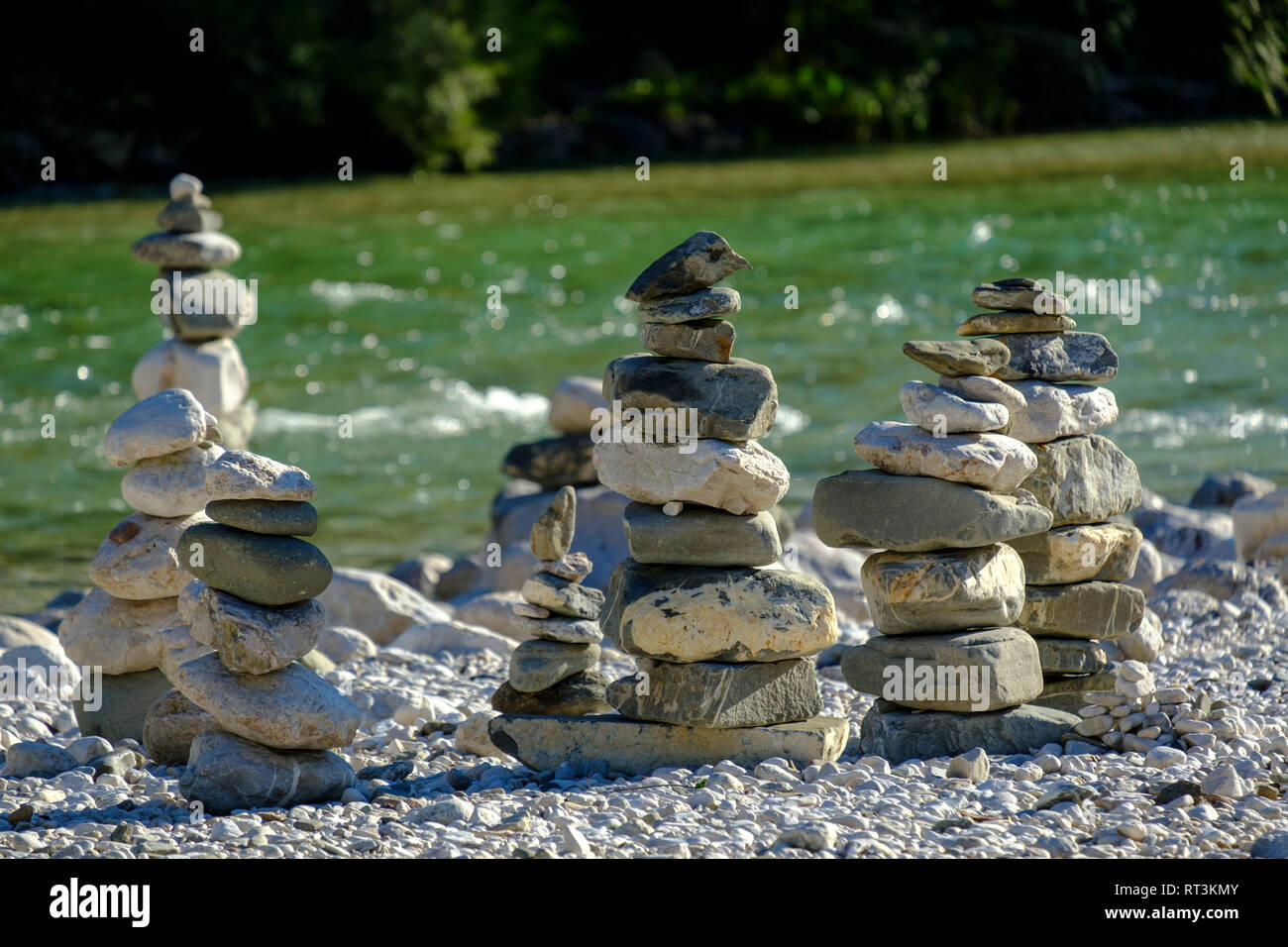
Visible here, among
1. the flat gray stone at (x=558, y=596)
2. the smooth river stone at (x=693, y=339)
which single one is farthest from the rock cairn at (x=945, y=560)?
the flat gray stone at (x=558, y=596)

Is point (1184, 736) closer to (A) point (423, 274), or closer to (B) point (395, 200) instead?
(A) point (423, 274)

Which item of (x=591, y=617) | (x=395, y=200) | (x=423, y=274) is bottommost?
(x=591, y=617)

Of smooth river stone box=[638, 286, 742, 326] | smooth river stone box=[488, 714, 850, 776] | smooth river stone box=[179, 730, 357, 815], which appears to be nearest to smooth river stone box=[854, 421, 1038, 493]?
smooth river stone box=[638, 286, 742, 326]

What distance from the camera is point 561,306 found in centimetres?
2228

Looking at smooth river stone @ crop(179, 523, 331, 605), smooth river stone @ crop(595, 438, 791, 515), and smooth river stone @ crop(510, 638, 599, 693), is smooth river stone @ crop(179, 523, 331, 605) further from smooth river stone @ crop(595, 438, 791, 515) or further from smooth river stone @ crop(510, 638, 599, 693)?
smooth river stone @ crop(595, 438, 791, 515)

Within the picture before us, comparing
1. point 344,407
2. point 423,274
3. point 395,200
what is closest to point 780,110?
point 395,200

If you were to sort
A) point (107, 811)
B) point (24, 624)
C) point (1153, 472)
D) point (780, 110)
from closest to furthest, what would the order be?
1. point (107, 811)
2. point (24, 624)
3. point (1153, 472)
4. point (780, 110)

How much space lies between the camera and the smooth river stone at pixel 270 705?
6.00m

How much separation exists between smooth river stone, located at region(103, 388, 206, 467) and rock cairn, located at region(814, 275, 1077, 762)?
260cm

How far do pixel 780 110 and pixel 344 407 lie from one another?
26364 millimetres

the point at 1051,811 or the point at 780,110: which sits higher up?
the point at 780,110

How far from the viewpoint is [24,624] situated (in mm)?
9352

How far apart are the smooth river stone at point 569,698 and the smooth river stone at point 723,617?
41 cm

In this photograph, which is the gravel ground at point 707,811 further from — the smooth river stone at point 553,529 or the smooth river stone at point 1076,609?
the smooth river stone at point 553,529
